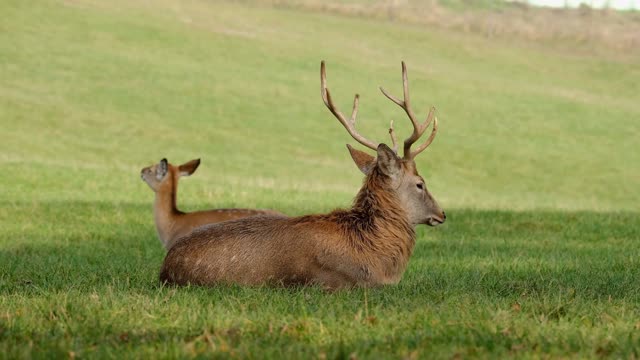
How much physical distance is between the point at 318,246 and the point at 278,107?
36.7 metres

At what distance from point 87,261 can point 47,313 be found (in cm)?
522

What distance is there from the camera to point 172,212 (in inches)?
548

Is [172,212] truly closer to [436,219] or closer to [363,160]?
[363,160]

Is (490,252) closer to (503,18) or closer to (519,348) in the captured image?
(519,348)

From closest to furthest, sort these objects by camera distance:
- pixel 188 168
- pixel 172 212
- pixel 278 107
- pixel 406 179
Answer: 1. pixel 406 179
2. pixel 172 212
3. pixel 188 168
4. pixel 278 107

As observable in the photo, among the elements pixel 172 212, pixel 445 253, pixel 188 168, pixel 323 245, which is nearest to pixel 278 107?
pixel 188 168

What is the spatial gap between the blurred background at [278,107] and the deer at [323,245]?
1130 cm

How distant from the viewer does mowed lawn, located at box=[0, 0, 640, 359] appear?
637 cm

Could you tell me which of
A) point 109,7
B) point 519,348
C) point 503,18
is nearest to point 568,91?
point 109,7

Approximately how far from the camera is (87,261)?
11969 millimetres

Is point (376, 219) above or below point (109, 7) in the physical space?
below

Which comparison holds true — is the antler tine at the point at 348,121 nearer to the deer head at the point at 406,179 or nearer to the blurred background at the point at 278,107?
the deer head at the point at 406,179

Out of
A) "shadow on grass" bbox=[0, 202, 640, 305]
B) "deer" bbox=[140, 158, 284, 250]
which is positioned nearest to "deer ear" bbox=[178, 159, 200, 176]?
"deer" bbox=[140, 158, 284, 250]

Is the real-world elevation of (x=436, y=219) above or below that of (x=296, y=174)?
above
